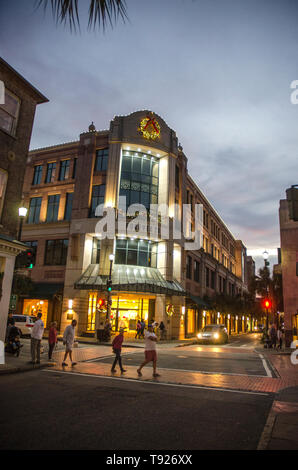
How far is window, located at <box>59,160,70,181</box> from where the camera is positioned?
3539 centimetres

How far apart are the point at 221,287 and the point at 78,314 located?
1306 inches

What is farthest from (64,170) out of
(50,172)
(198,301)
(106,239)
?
(198,301)

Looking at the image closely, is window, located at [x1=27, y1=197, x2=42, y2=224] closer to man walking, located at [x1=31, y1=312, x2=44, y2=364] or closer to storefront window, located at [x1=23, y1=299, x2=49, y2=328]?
storefront window, located at [x1=23, y1=299, x2=49, y2=328]

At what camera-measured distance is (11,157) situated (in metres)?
16.2

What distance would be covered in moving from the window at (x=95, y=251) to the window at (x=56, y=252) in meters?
2.71

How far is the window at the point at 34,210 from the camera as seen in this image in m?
35.7

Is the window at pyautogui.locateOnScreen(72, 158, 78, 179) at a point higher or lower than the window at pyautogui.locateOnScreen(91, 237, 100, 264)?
higher

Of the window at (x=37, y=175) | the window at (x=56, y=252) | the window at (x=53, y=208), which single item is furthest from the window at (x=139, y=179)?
the window at (x=37, y=175)

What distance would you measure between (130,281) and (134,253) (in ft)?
12.7

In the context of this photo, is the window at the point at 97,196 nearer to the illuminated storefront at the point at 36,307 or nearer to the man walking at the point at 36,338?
the illuminated storefront at the point at 36,307

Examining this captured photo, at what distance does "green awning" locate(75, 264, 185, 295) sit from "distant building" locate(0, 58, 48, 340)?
13.3 m

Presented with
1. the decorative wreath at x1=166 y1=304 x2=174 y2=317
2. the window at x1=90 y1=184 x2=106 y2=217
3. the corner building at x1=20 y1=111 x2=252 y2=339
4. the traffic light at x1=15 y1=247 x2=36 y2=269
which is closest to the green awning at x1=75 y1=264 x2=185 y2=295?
the corner building at x1=20 y1=111 x2=252 y2=339

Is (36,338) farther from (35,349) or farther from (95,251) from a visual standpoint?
(95,251)
